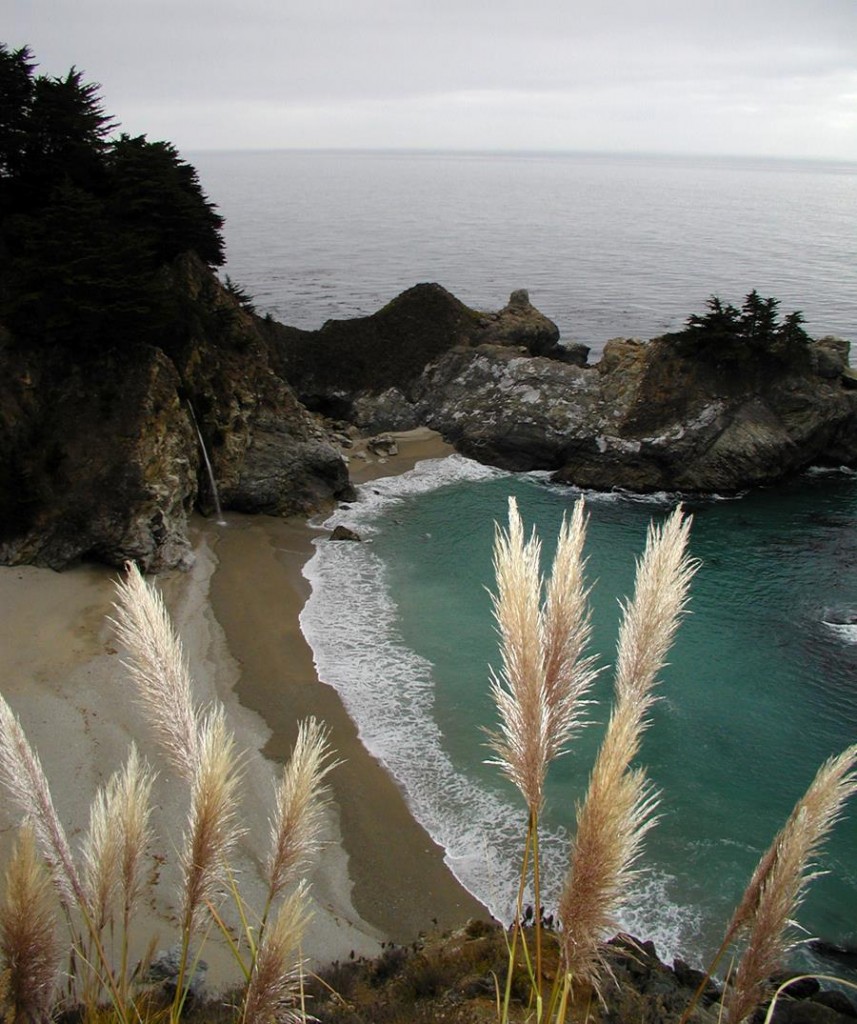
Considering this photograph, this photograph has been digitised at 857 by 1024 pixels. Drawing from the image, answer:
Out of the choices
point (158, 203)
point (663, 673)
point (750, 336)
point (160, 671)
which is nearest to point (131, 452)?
point (158, 203)

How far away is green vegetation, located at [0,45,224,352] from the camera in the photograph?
734 inches

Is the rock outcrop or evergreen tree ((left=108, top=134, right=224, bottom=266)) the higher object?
evergreen tree ((left=108, top=134, right=224, bottom=266))

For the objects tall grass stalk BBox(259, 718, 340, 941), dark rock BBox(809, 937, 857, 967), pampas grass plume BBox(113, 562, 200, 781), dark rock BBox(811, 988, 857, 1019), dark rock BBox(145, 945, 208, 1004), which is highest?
pampas grass plume BBox(113, 562, 200, 781)

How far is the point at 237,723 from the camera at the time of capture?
13.6 m

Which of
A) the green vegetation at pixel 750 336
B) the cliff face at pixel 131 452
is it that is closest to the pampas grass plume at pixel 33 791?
the cliff face at pixel 131 452

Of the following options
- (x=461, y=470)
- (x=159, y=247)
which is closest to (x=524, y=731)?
(x=159, y=247)

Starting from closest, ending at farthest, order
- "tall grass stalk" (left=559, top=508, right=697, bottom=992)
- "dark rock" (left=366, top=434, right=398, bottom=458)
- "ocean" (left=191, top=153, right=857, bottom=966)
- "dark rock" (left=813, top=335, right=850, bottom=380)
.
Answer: "tall grass stalk" (left=559, top=508, right=697, bottom=992) < "ocean" (left=191, top=153, right=857, bottom=966) < "dark rock" (left=366, top=434, right=398, bottom=458) < "dark rock" (left=813, top=335, right=850, bottom=380)

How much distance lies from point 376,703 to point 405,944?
17.9 feet

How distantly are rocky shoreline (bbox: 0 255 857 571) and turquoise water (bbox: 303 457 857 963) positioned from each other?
2.16m

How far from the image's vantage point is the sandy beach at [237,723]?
1018 cm

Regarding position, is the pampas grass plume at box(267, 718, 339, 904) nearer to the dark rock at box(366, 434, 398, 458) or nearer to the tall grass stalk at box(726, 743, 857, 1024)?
the tall grass stalk at box(726, 743, 857, 1024)

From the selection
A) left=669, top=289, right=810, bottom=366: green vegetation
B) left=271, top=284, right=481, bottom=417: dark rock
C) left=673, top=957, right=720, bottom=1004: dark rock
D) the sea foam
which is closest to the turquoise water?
the sea foam

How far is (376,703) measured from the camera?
48.7ft

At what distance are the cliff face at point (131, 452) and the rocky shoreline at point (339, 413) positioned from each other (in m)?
0.04
